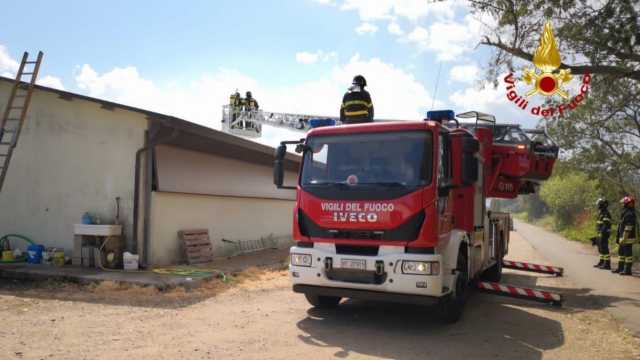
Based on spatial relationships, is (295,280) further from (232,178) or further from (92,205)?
(232,178)

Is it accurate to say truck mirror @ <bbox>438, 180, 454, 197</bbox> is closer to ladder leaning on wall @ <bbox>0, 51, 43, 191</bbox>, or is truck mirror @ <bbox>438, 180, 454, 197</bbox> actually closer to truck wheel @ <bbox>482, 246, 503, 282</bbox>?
truck wheel @ <bbox>482, 246, 503, 282</bbox>

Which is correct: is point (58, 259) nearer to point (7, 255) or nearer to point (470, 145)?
point (7, 255)

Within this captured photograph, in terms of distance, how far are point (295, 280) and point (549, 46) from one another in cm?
688

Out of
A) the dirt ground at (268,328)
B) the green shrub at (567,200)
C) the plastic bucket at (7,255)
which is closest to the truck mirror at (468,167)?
the dirt ground at (268,328)

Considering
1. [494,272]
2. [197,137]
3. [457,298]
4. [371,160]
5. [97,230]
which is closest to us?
[371,160]

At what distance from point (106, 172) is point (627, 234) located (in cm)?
1194

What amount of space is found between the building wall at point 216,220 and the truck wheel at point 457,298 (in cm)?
618

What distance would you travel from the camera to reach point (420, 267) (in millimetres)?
5910

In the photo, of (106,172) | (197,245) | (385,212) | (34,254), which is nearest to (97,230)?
(106,172)

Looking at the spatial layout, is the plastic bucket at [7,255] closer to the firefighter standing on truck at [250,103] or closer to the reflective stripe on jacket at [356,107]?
the reflective stripe on jacket at [356,107]

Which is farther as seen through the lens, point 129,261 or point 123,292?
point 129,261

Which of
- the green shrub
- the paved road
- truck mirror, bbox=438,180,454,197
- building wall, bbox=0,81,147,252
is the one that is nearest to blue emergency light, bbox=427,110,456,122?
truck mirror, bbox=438,180,454,197

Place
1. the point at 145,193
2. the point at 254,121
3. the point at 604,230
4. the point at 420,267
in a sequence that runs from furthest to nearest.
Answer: the point at 254,121, the point at 604,230, the point at 145,193, the point at 420,267

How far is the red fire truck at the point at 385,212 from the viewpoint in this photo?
237 inches
